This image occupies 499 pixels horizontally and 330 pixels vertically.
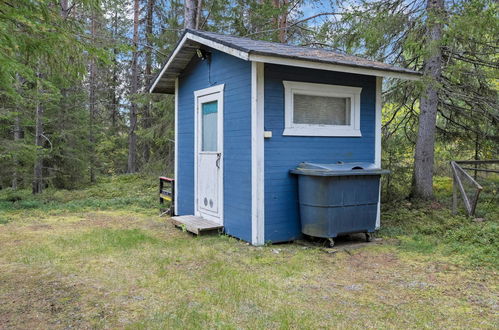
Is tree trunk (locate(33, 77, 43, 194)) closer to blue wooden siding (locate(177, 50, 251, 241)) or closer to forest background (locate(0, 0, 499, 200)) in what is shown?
forest background (locate(0, 0, 499, 200))

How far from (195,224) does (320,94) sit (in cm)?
271

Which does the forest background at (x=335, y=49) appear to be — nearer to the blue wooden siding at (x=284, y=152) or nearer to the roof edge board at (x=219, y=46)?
the roof edge board at (x=219, y=46)

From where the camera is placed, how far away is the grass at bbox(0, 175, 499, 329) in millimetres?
2914

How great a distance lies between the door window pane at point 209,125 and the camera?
618cm

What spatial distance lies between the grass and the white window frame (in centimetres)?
161

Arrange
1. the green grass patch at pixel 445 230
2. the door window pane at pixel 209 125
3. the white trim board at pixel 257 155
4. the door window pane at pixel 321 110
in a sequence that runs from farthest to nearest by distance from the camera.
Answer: the door window pane at pixel 209 125 → the door window pane at pixel 321 110 → the white trim board at pixel 257 155 → the green grass patch at pixel 445 230

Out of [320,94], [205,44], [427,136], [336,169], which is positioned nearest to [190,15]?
[205,44]

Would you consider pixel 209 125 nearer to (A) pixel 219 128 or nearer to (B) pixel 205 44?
(A) pixel 219 128

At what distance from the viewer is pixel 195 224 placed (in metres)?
5.93

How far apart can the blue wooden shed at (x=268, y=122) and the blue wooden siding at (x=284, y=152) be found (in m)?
0.01

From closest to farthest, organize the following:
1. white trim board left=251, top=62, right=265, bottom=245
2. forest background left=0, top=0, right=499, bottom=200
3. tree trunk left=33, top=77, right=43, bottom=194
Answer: forest background left=0, top=0, right=499, bottom=200 < white trim board left=251, top=62, right=265, bottom=245 < tree trunk left=33, top=77, right=43, bottom=194

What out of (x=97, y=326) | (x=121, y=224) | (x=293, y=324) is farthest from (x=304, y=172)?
(x=121, y=224)

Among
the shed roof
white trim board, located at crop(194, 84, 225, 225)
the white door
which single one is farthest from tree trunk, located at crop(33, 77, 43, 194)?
the white door

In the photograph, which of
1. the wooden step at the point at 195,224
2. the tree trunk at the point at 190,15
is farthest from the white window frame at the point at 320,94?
the tree trunk at the point at 190,15
